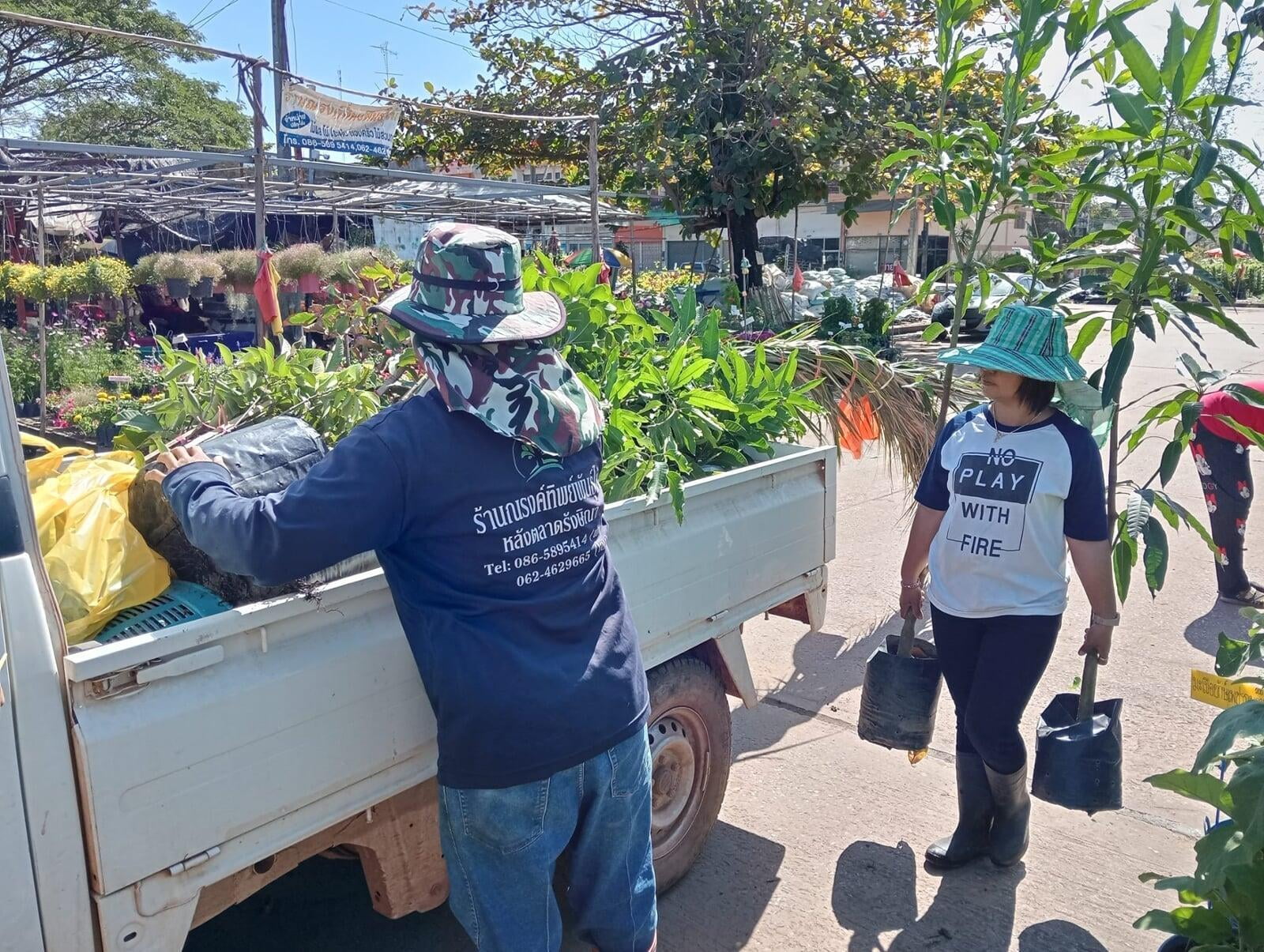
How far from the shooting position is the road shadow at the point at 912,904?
3.10 meters

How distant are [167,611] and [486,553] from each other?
0.73m

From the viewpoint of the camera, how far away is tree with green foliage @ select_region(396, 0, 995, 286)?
10641 mm

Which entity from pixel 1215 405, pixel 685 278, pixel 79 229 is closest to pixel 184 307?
pixel 79 229

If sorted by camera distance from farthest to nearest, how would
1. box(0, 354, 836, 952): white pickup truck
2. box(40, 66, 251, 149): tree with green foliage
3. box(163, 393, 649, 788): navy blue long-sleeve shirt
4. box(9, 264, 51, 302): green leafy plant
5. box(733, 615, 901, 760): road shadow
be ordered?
box(40, 66, 251, 149): tree with green foliage < box(9, 264, 51, 302): green leafy plant < box(733, 615, 901, 760): road shadow < box(163, 393, 649, 788): navy blue long-sleeve shirt < box(0, 354, 836, 952): white pickup truck

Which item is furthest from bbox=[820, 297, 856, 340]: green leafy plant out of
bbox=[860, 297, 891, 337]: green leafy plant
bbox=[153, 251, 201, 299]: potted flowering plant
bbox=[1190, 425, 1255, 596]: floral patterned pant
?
bbox=[153, 251, 201, 299]: potted flowering plant

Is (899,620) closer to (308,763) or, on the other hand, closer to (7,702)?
(308,763)

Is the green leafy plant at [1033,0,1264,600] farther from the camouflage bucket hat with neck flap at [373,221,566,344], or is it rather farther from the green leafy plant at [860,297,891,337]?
the green leafy plant at [860,297,891,337]

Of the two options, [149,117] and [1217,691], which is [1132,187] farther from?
[149,117]

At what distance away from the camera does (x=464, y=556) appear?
6.81 feet

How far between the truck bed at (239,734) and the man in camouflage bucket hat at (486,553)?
0.14 m

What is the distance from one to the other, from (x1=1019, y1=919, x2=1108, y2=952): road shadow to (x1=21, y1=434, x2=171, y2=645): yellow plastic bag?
271 centimetres

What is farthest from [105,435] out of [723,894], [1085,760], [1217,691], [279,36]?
[279,36]

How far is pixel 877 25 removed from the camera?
37.7 feet

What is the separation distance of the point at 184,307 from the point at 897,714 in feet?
44.0
